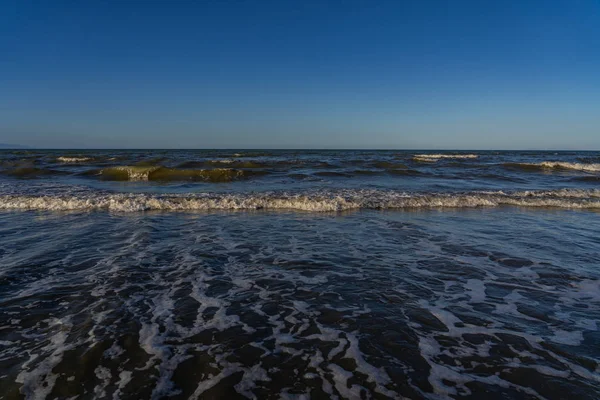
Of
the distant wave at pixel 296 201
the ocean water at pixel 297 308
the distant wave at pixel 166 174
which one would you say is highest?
the distant wave at pixel 166 174

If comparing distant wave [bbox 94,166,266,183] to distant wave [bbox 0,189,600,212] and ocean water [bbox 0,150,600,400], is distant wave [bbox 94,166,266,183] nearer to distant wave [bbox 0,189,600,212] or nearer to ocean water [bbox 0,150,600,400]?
distant wave [bbox 0,189,600,212]

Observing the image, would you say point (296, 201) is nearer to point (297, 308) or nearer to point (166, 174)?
point (297, 308)

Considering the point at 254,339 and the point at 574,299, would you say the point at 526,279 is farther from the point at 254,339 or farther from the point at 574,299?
the point at 254,339

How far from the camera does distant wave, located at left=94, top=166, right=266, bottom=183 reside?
2073cm

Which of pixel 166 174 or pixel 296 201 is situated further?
pixel 166 174

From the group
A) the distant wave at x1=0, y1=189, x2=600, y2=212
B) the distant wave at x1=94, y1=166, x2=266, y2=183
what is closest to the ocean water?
the distant wave at x1=0, y1=189, x2=600, y2=212

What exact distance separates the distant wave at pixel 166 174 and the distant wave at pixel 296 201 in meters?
7.47

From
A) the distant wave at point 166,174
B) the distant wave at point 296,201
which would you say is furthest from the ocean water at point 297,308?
the distant wave at point 166,174

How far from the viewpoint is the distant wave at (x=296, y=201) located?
11.6 m

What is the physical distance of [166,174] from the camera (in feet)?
70.9

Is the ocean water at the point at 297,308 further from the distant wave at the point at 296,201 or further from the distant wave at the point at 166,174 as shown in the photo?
the distant wave at the point at 166,174

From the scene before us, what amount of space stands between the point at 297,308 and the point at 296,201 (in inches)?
313

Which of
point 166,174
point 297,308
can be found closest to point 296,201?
point 297,308

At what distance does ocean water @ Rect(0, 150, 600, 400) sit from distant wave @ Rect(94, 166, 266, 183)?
36.2 ft
